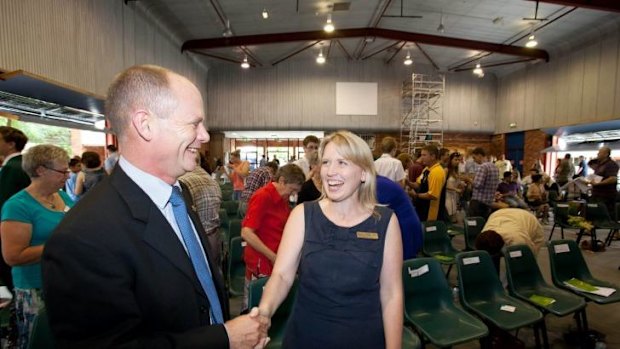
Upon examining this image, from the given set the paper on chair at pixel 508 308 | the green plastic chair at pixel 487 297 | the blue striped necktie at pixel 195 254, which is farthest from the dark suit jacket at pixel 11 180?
the paper on chair at pixel 508 308

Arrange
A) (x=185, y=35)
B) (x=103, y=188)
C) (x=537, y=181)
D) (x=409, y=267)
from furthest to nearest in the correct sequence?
(x=185, y=35) → (x=537, y=181) → (x=409, y=267) → (x=103, y=188)

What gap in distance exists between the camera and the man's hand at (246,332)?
85cm

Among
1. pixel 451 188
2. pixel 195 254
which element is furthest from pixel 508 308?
pixel 451 188

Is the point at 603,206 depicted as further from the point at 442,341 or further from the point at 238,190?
the point at 238,190

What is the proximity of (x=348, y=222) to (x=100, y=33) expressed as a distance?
294 inches

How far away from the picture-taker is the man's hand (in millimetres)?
851

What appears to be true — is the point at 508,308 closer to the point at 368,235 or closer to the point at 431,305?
the point at 431,305

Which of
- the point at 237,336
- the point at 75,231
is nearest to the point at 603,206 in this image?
the point at 237,336

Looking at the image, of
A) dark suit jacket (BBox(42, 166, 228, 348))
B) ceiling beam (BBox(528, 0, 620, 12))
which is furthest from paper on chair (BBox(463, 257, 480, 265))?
ceiling beam (BBox(528, 0, 620, 12))

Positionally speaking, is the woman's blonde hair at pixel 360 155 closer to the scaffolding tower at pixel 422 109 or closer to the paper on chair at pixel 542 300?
the paper on chair at pixel 542 300

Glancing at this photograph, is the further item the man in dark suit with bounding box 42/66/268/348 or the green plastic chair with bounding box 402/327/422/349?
the green plastic chair with bounding box 402/327/422/349

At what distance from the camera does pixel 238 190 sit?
6836 millimetres

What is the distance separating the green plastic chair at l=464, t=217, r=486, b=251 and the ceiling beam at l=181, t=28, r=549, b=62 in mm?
8378

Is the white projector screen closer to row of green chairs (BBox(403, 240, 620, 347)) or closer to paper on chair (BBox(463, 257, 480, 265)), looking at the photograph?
row of green chairs (BBox(403, 240, 620, 347))
